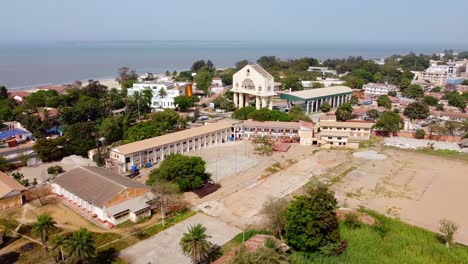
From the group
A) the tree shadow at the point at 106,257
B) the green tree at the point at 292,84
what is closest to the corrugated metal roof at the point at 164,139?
the tree shadow at the point at 106,257

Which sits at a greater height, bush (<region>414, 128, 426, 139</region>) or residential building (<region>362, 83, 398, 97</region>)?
residential building (<region>362, 83, 398, 97</region>)

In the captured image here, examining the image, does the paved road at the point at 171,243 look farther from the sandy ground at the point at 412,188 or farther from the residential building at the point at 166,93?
the residential building at the point at 166,93

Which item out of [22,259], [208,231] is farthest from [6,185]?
[208,231]

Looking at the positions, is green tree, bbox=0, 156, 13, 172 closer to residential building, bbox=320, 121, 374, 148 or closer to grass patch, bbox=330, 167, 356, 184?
grass patch, bbox=330, 167, 356, 184

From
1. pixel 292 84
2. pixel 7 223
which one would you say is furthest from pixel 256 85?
pixel 7 223

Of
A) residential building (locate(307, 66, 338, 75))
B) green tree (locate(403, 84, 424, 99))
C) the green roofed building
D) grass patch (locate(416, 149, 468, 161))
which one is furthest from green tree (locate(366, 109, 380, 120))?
residential building (locate(307, 66, 338, 75))

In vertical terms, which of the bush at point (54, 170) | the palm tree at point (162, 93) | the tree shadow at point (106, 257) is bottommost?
the tree shadow at point (106, 257)
